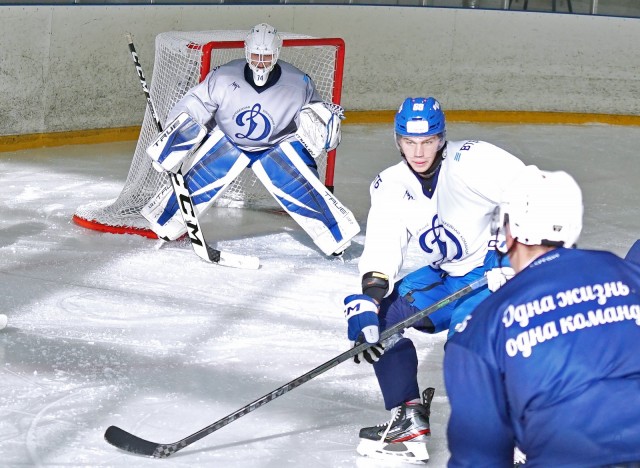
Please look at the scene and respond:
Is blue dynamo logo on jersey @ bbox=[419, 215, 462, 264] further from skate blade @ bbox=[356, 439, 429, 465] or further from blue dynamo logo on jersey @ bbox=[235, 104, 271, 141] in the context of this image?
blue dynamo logo on jersey @ bbox=[235, 104, 271, 141]

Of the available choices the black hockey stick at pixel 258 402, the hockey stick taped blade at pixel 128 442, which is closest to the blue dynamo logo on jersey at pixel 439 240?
the black hockey stick at pixel 258 402

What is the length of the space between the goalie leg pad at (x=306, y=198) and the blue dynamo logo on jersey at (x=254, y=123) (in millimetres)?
82

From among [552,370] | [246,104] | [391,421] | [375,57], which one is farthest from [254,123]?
[552,370]

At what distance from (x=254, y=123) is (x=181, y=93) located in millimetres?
593

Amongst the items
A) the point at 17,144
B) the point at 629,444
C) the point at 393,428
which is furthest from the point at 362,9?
the point at 629,444

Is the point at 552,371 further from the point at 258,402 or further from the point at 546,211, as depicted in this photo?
the point at 258,402

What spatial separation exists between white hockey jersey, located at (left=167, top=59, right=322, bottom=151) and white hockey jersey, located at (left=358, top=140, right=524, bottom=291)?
5.36ft

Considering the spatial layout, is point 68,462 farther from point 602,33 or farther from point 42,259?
point 602,33

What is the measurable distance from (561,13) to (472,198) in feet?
16.3

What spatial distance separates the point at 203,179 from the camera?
4422 millimetres

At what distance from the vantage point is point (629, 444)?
57.5 inches

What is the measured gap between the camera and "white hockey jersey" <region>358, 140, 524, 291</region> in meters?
2.75

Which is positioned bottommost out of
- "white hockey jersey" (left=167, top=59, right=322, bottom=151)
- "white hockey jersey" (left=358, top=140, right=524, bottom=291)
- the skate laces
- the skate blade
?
the skate blade

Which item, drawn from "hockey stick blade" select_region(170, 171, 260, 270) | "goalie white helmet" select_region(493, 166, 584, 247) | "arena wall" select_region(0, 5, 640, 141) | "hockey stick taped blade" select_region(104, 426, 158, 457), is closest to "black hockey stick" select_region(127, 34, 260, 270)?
"hockey stick blade" select_region(170, 171, 260, 270)
